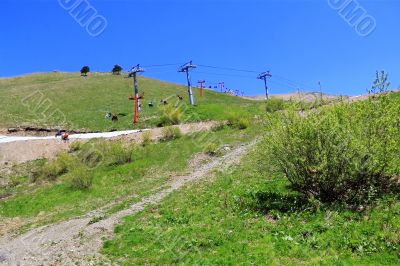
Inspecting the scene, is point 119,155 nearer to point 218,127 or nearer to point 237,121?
point 218,127

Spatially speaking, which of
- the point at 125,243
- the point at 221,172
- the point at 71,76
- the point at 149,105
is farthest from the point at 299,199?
the point at 71,76

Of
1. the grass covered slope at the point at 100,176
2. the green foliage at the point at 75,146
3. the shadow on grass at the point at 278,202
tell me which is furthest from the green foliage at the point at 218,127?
the shadow on grass at the point at 278,202

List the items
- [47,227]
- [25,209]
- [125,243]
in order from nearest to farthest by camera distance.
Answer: [125,243] → [47,227] → [25,209]

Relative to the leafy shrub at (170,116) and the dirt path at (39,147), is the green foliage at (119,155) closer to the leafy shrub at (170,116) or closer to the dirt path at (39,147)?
the dirt path at (39,147)

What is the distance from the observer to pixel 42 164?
114 ft

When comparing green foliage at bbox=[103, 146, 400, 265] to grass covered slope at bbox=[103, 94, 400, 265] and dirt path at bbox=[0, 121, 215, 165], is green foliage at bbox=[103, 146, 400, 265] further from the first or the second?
dirt path at bbox=[0, 121, 215, 165]

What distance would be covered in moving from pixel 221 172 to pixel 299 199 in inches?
338

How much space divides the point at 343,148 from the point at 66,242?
1017cm

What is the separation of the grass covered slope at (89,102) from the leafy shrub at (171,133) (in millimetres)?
5579

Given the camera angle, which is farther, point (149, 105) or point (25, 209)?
point (149, 105)

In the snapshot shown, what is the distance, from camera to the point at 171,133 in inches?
1491

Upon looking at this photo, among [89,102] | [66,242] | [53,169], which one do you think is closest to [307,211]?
[66,242]

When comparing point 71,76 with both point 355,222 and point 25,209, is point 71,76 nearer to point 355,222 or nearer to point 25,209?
point 25,209

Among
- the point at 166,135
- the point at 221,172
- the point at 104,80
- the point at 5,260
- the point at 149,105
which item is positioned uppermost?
the point at 104,80
